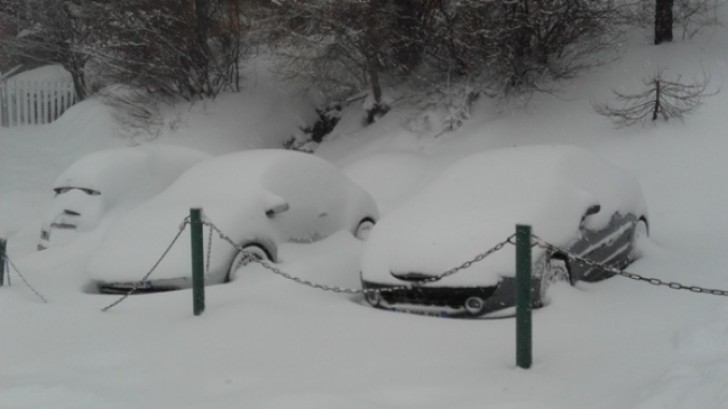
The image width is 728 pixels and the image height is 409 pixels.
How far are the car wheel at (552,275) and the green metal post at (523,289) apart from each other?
1.27 metres

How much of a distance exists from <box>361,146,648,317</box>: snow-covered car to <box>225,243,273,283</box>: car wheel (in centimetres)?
142

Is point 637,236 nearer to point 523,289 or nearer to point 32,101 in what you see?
point 523,289

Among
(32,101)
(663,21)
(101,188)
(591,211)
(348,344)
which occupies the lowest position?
(348,344)

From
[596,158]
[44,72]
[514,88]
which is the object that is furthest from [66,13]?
[596,158]

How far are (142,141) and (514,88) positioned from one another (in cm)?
903

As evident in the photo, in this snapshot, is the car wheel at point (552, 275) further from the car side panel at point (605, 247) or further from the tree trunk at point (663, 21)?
the tree trunk at point (663, 21)

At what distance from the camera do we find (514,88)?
48.2ft

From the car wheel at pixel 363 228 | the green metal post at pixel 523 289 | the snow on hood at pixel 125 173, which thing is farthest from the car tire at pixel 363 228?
the green metal post at pixel 523 289

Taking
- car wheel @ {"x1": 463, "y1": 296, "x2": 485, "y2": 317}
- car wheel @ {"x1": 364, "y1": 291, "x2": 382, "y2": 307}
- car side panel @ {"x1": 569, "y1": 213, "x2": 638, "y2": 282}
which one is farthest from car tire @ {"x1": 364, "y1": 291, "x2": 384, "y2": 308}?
car side panel @ {"x1": 569, "y1": 213, "x2": 638, "y2": 282}

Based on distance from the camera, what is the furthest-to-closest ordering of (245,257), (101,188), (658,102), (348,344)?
(658,102), (101,188), (245,257), (348,344)

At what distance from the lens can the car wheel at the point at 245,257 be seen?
7.25m

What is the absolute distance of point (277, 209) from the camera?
7766mm

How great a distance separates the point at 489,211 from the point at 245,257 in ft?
8.35

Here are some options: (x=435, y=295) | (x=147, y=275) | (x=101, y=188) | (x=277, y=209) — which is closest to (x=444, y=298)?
(x=435, y=295)
